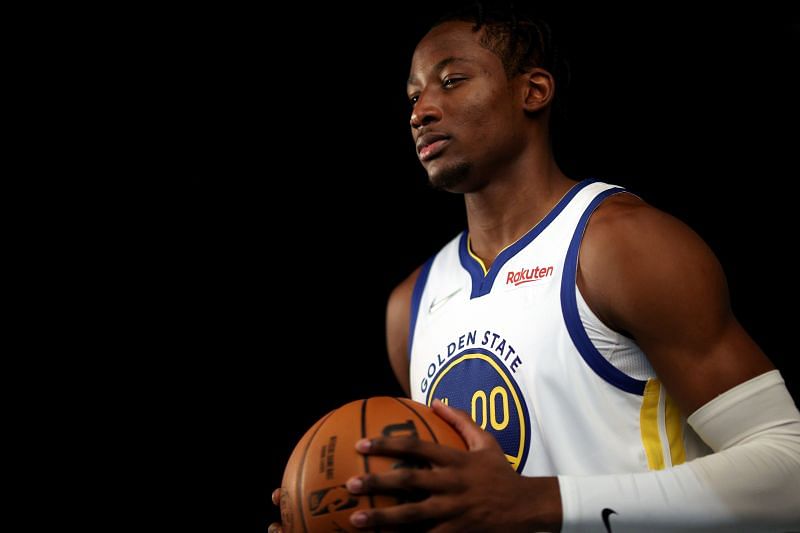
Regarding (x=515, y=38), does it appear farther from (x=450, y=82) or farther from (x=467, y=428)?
(x=467, y=428)

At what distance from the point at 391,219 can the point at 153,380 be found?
978 mm

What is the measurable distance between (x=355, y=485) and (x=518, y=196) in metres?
0.83

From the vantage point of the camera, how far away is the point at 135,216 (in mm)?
2662

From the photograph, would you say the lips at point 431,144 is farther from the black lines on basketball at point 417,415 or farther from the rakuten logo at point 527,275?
the black lines on basketball at point 417,415

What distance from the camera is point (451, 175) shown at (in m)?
1.68

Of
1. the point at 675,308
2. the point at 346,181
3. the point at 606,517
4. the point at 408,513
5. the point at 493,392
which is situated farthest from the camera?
the point at 346,181

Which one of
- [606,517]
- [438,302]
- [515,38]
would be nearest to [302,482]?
[606,517]

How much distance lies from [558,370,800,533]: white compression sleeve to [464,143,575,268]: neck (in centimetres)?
59

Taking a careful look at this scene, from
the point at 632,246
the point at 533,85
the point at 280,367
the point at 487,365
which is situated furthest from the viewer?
the point at 280,367

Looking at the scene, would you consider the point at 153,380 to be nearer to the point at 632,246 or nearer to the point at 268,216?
the point at 268,216

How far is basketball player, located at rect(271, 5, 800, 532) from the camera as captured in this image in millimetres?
→ 1154

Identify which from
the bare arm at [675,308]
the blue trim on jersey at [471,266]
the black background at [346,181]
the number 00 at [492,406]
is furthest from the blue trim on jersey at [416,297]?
the black background at [346,181]

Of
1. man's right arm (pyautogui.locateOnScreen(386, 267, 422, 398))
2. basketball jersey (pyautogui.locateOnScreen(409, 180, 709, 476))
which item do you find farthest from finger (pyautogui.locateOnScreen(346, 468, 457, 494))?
man's right arm (pyautogui.locateOnScreen(386, 267, 422, 398))

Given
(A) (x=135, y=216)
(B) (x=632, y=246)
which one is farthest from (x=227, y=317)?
(B) (x=632, y=246)
